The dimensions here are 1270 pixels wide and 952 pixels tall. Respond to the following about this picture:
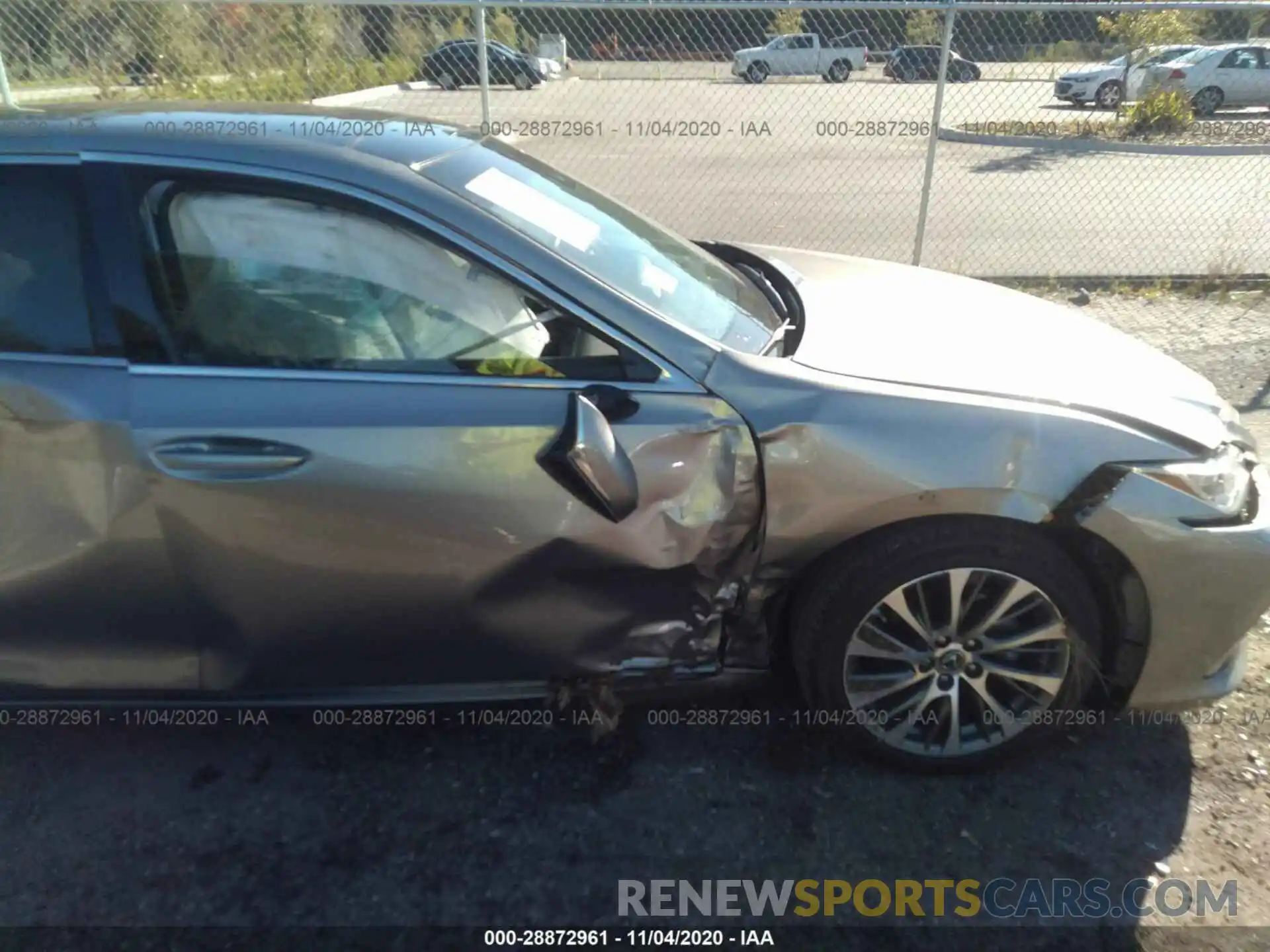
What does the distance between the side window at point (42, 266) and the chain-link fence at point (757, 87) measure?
4278 millimetres

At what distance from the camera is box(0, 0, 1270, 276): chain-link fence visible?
7430 millimetres

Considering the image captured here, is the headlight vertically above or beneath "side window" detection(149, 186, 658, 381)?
beneath

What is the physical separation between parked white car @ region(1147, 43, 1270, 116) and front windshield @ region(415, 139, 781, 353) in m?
18.1

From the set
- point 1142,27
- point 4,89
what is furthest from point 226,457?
point 1142,27

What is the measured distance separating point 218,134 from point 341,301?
56cm

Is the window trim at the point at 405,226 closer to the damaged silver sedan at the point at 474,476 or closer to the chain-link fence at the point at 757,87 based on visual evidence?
the damaged silver sedan at the point at 474,476

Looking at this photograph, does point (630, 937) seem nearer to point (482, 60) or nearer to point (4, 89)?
point (482, 60)

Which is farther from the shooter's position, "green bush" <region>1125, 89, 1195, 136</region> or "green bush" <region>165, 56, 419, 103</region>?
"green bush" <region>1125, 89, 1195, 136</region>

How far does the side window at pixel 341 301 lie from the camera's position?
233 cm

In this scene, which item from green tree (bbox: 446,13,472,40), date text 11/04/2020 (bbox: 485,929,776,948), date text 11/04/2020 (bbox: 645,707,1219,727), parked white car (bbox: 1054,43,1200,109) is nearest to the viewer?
date text 11/04/2020 (bbox: 485,929,776,948)

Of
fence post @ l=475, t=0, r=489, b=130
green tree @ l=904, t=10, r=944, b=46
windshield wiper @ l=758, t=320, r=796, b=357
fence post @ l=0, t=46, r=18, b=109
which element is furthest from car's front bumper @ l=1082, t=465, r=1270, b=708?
fence post @ l=0, t=46, r=18, b=109

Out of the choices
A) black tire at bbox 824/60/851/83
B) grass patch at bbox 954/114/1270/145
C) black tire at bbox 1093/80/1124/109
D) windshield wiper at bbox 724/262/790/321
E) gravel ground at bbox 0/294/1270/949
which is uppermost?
black tire at bbox 1093/80/1124/109

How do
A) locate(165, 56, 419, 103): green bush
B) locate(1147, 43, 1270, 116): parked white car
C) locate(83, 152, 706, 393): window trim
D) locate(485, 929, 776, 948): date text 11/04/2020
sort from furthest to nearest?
locate(1147, 43, 1270, 116): parked white car < locate(165, 56, 419, 103): green bush < locate(83, 152, 706, 393): window trim < locate(485, 929, 776, 948): date text 11/04/2020

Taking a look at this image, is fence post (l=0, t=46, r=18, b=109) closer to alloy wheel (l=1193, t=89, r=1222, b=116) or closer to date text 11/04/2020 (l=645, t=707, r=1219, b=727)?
date text 11/04/2020 (l=645, t=707, r=1219, b=727)
